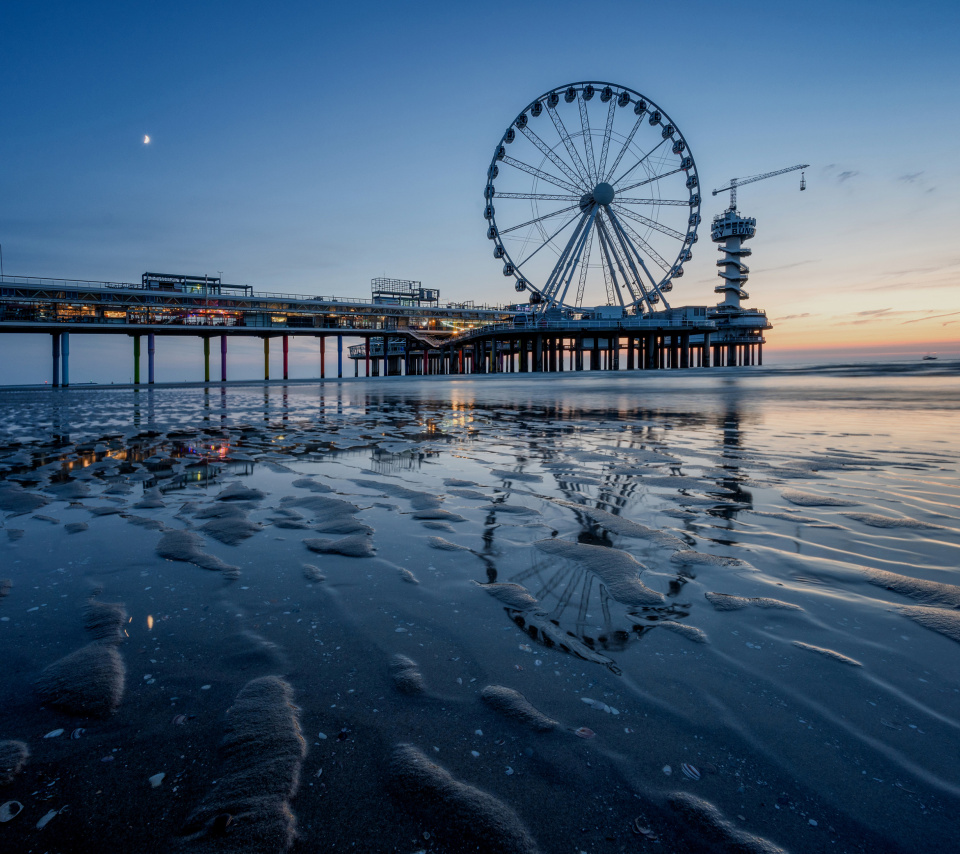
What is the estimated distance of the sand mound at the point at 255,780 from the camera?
1.15 meters

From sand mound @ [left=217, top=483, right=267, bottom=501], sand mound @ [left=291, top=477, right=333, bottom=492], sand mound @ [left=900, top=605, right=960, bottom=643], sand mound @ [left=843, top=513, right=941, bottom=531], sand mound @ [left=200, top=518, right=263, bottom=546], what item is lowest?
sand mound @ [left=900, top=605, right=960, bottom=643]

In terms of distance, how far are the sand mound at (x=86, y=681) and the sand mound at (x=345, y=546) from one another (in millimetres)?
1197

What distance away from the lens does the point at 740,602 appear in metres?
2.31

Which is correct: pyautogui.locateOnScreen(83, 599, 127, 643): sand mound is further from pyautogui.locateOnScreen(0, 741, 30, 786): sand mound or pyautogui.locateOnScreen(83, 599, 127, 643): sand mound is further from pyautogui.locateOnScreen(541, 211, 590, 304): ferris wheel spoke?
pyautogui.locateOnScreen(541, 211, 590, 304): ferris wheel spoke

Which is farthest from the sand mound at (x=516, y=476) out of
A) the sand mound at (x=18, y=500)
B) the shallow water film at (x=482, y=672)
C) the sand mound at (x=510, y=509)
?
the sand mound at (x=18, y=500)

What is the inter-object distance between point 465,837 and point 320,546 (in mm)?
2139

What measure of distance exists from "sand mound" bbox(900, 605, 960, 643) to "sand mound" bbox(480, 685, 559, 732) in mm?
1642

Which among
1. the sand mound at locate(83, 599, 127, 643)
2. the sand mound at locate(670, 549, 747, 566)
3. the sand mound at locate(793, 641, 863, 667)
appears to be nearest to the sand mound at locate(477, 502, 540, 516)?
the sand mound at locate(670, 549, 747, 566)

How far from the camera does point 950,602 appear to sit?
2.26 metres

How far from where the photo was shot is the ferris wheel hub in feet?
133

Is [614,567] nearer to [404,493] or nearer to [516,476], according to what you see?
[404,493]

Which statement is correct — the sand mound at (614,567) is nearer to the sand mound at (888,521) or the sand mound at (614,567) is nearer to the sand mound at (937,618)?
the sand mound at (937,618)

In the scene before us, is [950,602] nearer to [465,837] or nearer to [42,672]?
[465,837]

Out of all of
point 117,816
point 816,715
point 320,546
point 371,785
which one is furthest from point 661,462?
point 117,816
